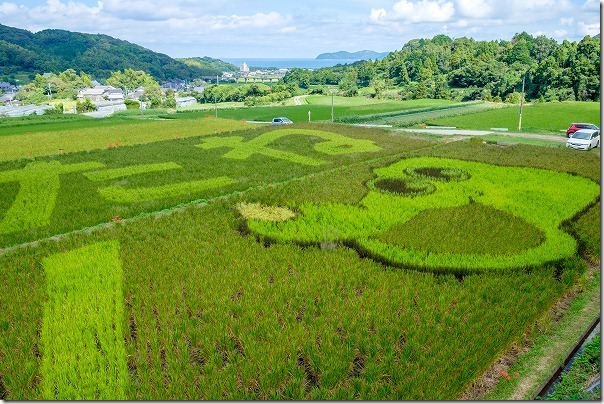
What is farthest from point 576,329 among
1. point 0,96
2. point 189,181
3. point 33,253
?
point 0,96

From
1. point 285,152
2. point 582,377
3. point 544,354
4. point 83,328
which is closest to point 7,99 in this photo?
point 285,152

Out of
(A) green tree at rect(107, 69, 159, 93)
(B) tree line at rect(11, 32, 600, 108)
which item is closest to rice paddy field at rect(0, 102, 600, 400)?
(B) tree line at rect(11, 32, 600, 108)

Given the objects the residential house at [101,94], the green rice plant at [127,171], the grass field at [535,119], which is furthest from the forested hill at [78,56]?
the green rice plant at [127,171]

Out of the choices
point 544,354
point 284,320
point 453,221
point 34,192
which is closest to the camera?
point 544,354

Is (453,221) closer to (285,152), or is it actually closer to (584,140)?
(285,152)

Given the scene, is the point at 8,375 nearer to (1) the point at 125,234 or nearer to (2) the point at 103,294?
(2) the point at 103,294

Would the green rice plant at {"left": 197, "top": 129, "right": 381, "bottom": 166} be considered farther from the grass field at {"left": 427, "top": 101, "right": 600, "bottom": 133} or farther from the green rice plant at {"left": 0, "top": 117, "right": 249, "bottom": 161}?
the grass field at {"left": 427, "top": 101, "right": 600, "bottom": 133}
